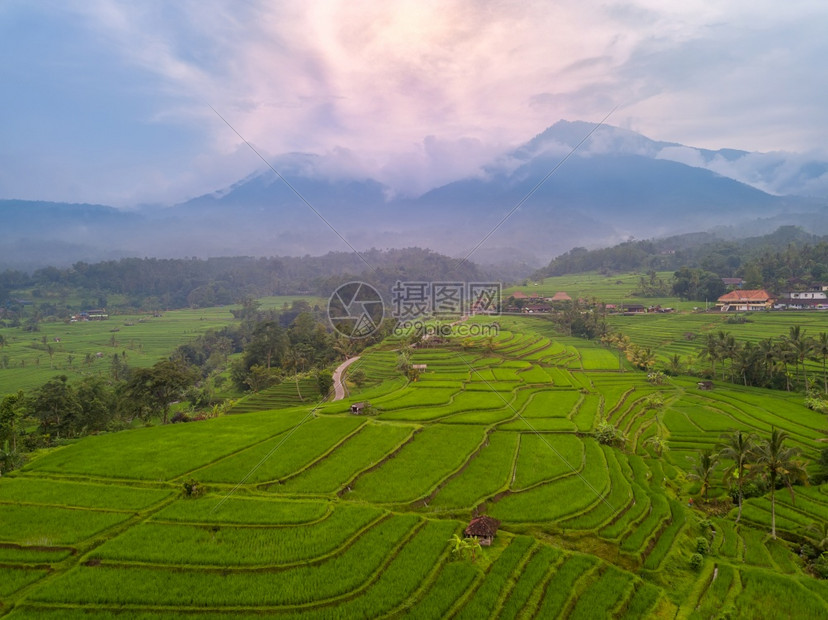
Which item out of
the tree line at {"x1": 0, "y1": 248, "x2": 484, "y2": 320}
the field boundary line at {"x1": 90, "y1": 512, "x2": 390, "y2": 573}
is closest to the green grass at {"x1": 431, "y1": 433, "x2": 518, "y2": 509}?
the field boundary line at {"x1": 90, "y1": 512, "x2": 390, "y2": 573}

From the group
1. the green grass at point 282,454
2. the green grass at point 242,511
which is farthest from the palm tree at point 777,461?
the green grass at point 282,454

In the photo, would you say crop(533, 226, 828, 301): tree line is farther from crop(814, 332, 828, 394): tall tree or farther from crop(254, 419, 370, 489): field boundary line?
crop(254, 419, 370, 489): field boundary line

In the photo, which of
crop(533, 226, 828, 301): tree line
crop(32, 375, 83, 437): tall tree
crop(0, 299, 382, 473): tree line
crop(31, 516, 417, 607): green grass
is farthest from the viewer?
crop(533, 226, 828, 301): tree line

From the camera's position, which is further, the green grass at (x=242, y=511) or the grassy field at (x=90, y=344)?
the grassy field at (x=90, y=344)

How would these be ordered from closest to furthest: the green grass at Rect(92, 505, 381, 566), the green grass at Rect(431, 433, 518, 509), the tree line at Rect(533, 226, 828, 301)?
the green grass at Rect(92, 505, 381, 566)
the green grass at Rect(431, 433, 518, 509)
the tree line at Rect(533, 226, 828, 301)

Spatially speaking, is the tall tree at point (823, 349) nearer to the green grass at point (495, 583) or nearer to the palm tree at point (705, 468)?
the palm tree at point (705, 468)

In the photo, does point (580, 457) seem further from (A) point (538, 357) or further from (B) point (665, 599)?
(A) point (538, 357)
